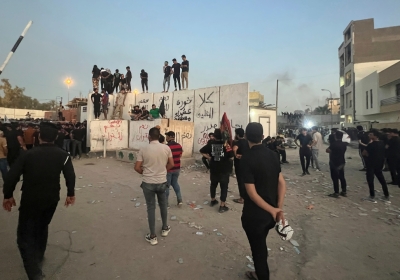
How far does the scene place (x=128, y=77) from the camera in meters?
16.2

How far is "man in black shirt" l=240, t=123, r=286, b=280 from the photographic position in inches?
90.0

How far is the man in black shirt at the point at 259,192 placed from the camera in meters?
2.29

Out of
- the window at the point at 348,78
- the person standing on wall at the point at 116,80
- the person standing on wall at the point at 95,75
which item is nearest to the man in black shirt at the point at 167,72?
the person standing on wall at the point at 116,80

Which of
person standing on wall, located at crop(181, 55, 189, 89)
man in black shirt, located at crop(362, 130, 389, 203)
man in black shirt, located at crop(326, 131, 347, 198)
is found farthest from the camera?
person standing on wall, located at crop(181, 55, 189, 89)

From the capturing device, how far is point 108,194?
6.44 metres

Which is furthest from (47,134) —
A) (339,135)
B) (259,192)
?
(339,135)

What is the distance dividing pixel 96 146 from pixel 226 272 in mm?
12436

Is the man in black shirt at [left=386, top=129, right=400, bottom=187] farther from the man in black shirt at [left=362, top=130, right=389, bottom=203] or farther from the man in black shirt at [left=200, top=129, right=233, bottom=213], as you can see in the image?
the man in black shirt at [left=200, top=129, right=233, bottom=213]

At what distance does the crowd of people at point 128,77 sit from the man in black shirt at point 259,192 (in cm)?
1289

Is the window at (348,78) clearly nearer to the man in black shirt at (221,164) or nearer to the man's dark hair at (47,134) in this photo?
the man in black shirt at (221,164)

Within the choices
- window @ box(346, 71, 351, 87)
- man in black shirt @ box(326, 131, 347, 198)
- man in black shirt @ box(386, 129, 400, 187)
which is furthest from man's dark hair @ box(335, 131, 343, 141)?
window @ box(346, 71, 351, 87)

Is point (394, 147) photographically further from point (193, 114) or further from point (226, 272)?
point (193, 114)

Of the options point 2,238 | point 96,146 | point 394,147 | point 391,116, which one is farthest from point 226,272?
point 391,116

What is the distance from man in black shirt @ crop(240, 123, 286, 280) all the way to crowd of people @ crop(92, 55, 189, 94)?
42.3ft
